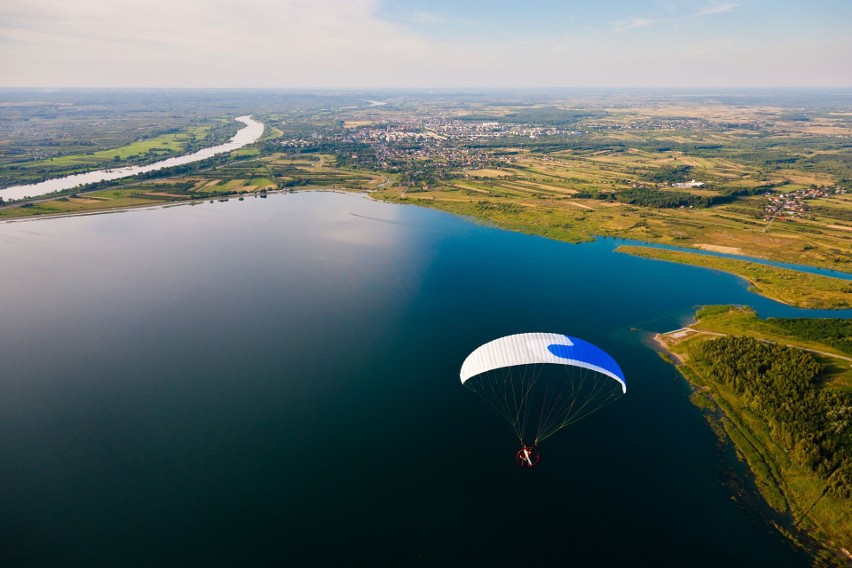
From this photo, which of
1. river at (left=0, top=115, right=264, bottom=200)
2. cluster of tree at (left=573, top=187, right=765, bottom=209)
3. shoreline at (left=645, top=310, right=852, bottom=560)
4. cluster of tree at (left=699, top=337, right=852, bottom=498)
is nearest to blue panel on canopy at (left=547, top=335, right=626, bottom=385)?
shoreline at (left=645, top=310, right=852, bottom=560)

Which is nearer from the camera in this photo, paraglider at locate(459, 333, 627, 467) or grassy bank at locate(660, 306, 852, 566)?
grassy bank at locate(660, 306, 852, 566)

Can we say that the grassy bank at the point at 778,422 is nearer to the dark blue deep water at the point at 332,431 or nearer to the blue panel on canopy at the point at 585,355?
the dark blue deep water at the point at 332,431

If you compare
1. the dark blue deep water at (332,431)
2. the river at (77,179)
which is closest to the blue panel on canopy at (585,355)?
the dark blue deep water at (332,431)

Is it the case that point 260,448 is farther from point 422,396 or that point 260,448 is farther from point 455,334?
point 455,334

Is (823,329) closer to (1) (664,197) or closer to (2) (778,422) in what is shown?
(2) (778,422)

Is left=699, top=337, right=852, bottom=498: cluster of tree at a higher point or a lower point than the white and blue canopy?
lower

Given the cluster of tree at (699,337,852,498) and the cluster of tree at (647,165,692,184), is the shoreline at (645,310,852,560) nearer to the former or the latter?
the cluster of tree at (699,337,852,498)

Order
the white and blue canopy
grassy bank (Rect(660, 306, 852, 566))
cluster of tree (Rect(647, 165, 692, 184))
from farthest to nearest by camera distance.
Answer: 1. cluster of tree (Rect(647, 165, 692, 184))
2. grassy bank (Rect(660, 306, 852, 566))
3. the white and blue canopy
